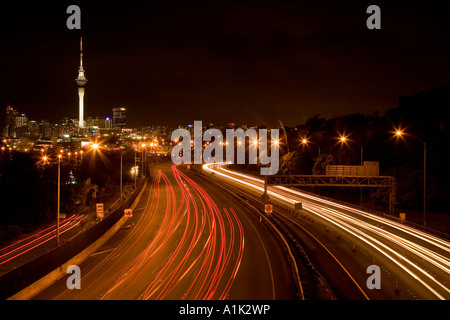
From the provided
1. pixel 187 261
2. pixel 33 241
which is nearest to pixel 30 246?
pixel 33 241

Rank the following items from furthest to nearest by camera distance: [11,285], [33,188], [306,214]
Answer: [33,188], [306,214], [11,285]

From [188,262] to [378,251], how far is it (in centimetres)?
1077

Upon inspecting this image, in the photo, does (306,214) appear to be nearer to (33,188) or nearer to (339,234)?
(339,234)

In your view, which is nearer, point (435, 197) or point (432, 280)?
point (432, 280)

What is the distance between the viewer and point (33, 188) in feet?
140

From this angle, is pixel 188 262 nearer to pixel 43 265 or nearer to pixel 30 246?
pixel 43 265

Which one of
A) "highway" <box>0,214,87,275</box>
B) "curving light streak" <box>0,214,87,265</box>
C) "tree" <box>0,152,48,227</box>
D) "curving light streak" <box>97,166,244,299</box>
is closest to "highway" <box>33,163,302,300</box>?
"curving light streak" <box>97,166,244,299</box>

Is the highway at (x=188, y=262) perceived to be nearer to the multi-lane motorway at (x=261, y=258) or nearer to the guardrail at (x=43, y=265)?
the multi-lane motorway at (x=261, y=258)

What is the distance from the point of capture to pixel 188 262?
20.0m

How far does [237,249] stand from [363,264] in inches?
279
